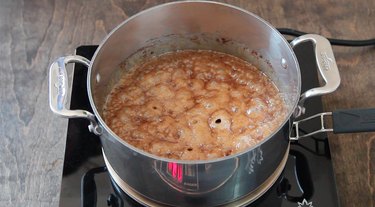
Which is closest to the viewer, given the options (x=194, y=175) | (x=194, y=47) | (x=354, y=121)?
(x=194, y=175)

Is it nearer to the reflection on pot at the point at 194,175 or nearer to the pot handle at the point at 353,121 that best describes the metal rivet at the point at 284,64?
the pot handle at the point at 353,121

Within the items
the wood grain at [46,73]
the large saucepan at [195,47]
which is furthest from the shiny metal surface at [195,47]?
the wood grain at [46,73]

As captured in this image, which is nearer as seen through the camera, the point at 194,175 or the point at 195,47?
the point at 194,175

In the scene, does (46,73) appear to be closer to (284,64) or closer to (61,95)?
(61,95)

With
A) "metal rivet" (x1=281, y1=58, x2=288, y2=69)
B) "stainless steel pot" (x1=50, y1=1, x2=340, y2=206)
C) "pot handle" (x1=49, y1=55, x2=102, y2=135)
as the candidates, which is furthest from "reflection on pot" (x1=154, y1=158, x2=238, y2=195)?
"metal rivet" (x1=281, y1=58, x2=288, y2=69)

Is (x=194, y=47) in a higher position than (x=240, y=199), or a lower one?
higher

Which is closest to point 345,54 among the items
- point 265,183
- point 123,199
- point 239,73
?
point 239,73

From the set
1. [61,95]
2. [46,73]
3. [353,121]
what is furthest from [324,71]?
[46,73]

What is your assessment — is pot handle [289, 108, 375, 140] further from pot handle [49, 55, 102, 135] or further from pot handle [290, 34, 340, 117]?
pot handle [49, 55, 102, 135]
